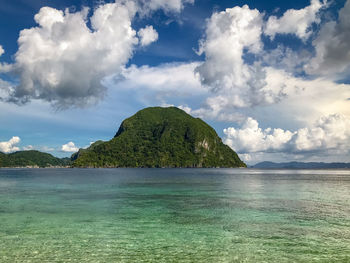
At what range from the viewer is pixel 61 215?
4081cm

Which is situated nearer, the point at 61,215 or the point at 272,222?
the point at 272,222

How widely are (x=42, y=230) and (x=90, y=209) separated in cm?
1498

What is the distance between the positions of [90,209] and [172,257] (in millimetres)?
27805

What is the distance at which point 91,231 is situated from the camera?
1210 inches

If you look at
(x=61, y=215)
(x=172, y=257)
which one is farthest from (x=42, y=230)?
(x=172, y=257)

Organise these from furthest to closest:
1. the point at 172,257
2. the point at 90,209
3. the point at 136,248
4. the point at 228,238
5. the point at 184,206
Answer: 1. the point at 184,206
2. the point at 90,209
3. the point at 228,238
4. the point at 136,248
5. the point at 172,257

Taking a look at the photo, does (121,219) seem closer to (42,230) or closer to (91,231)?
(91,231)

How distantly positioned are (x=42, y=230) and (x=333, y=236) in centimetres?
3112

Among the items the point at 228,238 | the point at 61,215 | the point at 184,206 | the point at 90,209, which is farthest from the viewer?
the point at 184,206

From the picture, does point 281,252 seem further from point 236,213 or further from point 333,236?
point 236,213

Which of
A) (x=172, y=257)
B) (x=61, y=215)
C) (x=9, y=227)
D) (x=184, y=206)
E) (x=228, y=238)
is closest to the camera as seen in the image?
(x=172, y=257)

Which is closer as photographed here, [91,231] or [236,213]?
[91,231]

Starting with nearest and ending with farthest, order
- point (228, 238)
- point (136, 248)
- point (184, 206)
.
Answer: point (136, 248) < point (228, 238) < point (184, 206)

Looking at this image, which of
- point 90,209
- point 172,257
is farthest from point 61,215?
point 172,257
